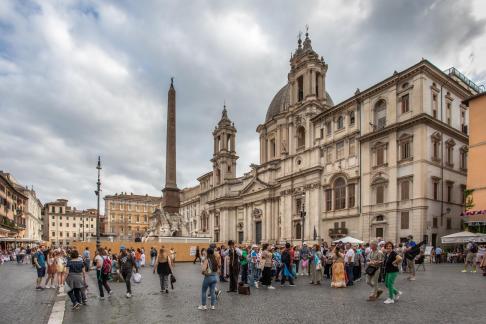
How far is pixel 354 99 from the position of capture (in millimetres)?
38812

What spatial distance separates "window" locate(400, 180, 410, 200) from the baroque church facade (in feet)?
0.27

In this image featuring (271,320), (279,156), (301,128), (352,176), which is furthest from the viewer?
(279,156)

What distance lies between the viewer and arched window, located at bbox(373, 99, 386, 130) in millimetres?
36375

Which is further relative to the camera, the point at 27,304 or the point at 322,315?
the point at 27,304

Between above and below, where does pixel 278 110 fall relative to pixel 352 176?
above

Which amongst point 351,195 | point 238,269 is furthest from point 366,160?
point 238,269

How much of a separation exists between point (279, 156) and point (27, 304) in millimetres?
45142

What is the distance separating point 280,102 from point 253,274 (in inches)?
1789

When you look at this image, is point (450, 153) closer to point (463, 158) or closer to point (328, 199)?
point (463, 158)

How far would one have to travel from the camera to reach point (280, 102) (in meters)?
58.5

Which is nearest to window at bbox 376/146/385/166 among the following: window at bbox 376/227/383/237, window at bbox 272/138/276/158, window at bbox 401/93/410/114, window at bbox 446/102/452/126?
window at bbox 401/93/410/114

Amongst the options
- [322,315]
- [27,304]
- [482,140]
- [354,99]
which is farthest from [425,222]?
[27,304]

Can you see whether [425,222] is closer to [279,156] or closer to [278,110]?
[279,156]

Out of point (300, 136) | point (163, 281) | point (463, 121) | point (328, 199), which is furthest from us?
point (300, 136)
